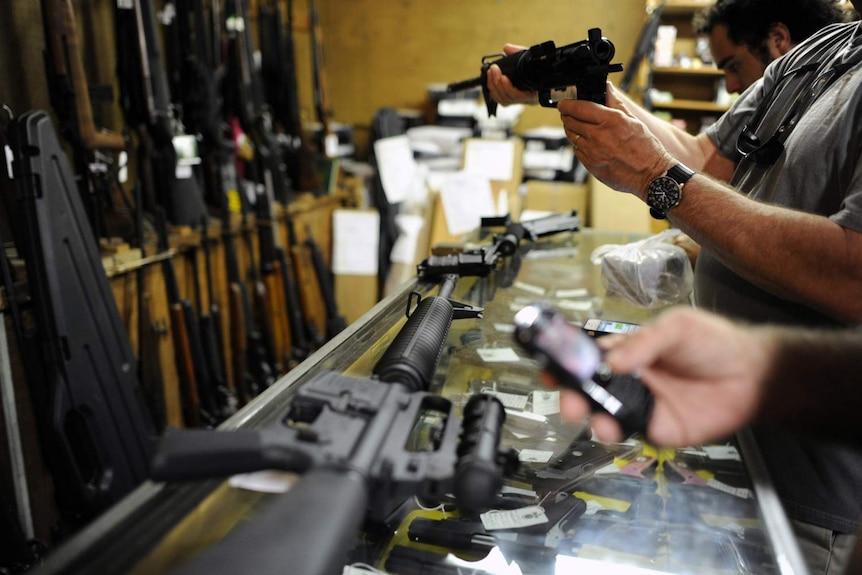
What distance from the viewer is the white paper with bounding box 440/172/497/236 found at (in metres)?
3.23

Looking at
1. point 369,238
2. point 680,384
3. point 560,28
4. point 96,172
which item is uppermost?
point 560,28

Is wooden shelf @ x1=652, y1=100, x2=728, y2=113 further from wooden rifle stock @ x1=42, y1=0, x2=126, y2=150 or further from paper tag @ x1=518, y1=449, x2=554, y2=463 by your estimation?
paper tag @ x1=518, y1=449, x2=554, y2=463

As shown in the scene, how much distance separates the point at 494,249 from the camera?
1668 millimetres

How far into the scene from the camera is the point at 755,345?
56 cm

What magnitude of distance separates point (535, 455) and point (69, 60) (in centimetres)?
186

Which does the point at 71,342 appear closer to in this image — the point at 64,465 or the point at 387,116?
the point at 64,465

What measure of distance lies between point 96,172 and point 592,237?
65.6 inches

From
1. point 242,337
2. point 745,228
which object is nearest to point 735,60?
point 745,228

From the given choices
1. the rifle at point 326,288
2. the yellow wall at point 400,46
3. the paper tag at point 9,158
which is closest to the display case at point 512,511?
the paper tag at point 9,158

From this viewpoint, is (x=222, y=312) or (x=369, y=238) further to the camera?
(x=369, y=238)

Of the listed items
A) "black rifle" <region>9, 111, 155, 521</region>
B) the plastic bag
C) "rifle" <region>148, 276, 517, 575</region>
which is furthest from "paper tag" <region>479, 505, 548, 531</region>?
"black rifle" <region>9, 111, 155, 521</region>

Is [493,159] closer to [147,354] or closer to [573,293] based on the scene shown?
[573,293]

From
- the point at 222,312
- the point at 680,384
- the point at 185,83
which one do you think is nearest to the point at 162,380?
the point at 222,312

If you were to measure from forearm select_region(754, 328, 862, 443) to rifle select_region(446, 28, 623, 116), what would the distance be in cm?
74
